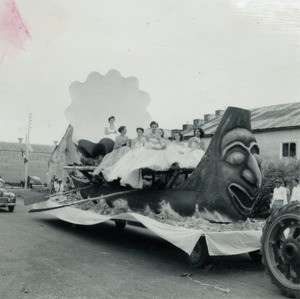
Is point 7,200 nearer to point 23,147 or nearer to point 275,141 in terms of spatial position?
point 275,141

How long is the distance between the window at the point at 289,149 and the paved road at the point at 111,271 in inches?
647

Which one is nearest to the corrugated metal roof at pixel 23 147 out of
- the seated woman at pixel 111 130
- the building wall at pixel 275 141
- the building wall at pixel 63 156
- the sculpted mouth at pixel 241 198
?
the building wall at pixel 63 156

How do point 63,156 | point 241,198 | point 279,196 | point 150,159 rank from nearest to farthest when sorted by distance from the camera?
point 241,198, point 150,159, point 279,196, point 63,156

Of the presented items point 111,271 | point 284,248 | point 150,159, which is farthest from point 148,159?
point 284,248

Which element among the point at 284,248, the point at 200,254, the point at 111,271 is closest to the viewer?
the point at 284,248

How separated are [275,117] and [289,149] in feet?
12.3

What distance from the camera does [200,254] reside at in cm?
770

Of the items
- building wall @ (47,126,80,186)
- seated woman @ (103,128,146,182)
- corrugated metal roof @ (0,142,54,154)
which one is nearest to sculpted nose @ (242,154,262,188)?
seated woman @ (103,128,146,182)

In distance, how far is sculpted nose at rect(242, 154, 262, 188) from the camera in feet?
27.3

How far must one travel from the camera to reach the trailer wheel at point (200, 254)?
7660 mm

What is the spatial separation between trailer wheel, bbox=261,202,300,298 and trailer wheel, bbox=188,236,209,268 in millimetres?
1298

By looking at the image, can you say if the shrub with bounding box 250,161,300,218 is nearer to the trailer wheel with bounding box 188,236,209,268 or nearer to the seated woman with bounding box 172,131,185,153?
the seated woman with bounding box 172,131,185,153

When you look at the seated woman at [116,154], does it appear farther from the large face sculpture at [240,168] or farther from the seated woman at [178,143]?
the large face sculpture at [240,168]

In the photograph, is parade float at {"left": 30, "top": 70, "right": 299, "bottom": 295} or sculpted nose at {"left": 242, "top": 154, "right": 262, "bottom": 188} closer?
parade float at {"left": 30, "top": 70, "right": 299, "bottom": 295}
